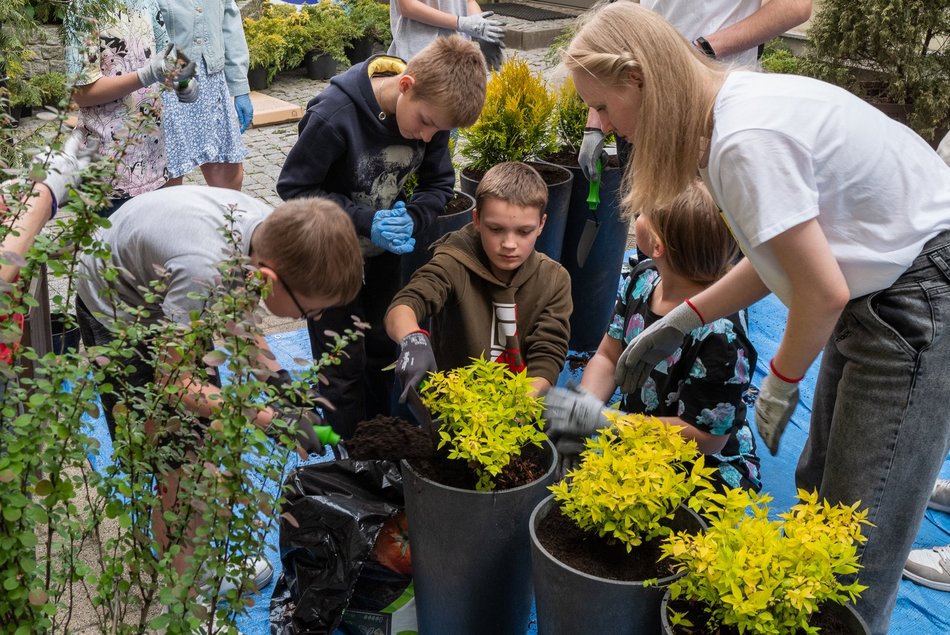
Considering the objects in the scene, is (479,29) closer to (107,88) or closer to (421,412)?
(107,88)

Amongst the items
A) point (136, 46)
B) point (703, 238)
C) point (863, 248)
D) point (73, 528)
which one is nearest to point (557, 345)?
point (703, 238)

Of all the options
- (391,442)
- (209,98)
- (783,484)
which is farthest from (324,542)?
(209,98)

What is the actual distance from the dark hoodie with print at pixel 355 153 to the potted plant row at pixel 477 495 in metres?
0.98

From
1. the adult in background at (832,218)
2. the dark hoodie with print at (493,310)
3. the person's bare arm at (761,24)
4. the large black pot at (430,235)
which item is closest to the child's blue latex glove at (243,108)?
the large black pot at (430,235)

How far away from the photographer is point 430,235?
330 centimetres

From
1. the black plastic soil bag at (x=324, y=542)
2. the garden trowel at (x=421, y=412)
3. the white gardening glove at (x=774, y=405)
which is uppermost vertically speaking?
the white gardening glove at (x=774, y=405)

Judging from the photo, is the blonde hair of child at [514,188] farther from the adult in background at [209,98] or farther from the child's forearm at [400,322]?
the adult in background at [209,98]

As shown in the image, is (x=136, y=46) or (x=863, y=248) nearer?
(x=863, y=248)

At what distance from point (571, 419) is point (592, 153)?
5.38 ft

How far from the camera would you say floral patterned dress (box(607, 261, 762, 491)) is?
89.4 inches

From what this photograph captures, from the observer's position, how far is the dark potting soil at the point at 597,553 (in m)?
1.64

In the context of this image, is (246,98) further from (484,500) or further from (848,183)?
(848,183)

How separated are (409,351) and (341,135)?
0.83 metres

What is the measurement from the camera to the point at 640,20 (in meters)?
1.72
